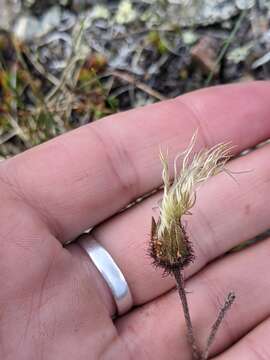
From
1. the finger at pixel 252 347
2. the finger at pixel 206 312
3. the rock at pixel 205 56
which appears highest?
the rock at pixel 205 56

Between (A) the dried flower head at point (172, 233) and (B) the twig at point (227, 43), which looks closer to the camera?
(A) the dried flower head at point (172, 233)

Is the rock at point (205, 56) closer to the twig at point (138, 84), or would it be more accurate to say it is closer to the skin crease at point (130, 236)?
the twig at point (138, 84)

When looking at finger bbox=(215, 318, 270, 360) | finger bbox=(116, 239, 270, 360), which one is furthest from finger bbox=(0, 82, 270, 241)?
finger bbox=(215, 318, 270, 360)

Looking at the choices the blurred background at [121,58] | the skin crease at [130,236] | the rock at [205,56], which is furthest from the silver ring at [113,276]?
the rock at [205,56]

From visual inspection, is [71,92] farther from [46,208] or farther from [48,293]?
[48,293]

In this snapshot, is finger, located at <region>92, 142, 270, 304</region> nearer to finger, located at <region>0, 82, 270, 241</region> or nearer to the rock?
finger, located at <region>0, 82, 270, 241</region>

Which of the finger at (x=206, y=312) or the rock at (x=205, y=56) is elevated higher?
the rock at (x=205, y=56)

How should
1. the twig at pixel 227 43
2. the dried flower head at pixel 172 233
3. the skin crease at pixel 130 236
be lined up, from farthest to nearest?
the twig at pixel 227 43 < the skin crease at pixel 130 236 < the dried flower head at pixel 172 233

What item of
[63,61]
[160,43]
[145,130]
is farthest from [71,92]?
[145,130]
